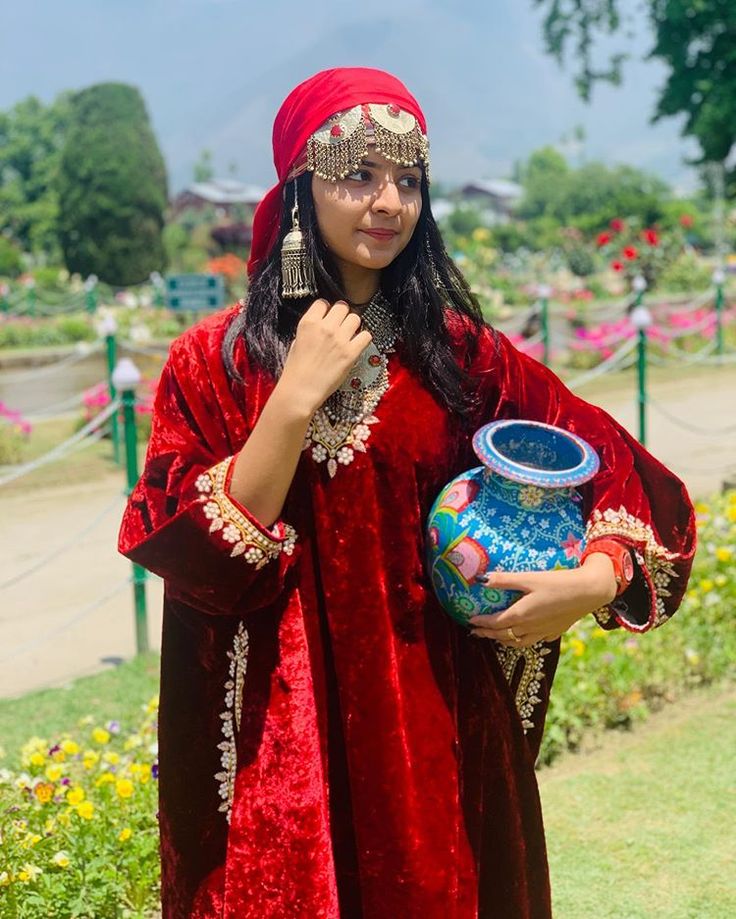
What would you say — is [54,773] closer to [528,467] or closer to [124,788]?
[124,788]

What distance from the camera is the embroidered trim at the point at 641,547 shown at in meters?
1.76

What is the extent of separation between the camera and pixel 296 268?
1.76m

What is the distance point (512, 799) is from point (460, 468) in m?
0.54

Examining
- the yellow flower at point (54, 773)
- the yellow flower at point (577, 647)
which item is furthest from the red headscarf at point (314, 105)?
the yellow flower at point (577, 647)

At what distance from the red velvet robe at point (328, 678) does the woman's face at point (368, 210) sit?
183 mm

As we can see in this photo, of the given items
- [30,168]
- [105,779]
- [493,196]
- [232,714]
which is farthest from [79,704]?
[493,196]

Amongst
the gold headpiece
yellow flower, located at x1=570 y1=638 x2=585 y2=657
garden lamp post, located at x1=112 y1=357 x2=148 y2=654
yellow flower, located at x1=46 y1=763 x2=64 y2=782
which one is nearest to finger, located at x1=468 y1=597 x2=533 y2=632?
the gold headpiece

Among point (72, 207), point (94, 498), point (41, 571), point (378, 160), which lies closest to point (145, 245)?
point (72, 207)

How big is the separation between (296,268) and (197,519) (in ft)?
1.43

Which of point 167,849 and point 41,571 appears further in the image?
point 41,571

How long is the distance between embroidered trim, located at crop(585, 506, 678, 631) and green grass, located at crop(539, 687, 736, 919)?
1331mm

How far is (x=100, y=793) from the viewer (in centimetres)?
289

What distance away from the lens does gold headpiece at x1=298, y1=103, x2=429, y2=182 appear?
5.69 ft

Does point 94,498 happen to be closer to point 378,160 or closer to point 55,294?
point 378,160
